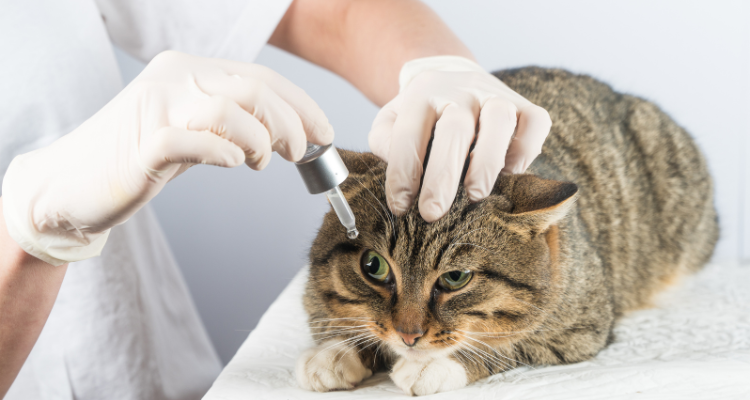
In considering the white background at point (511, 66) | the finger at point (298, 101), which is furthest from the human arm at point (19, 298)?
the white background at point (511, 66)

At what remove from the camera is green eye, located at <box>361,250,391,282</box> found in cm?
93

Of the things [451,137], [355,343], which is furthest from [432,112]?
[355,343]

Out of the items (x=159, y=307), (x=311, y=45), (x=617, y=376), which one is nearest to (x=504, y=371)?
(x=617, y=376)

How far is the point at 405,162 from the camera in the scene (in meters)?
0.89

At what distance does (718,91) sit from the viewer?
2.27 m

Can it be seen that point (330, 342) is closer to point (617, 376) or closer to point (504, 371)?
point (504, 371)

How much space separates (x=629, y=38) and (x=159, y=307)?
220cm

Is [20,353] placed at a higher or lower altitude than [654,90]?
lower

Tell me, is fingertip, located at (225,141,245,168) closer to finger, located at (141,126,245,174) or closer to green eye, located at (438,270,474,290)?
finger, located at (141,126,245,174)

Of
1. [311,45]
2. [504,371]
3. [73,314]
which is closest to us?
[504,371]

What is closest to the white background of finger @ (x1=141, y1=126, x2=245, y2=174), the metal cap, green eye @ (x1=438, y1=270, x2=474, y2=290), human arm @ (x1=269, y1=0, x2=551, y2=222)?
human arm @ (x1=269, y1=0, x2=551, y2=222)

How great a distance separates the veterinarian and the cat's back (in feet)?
1.07

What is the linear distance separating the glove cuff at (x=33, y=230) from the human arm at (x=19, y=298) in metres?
0.04

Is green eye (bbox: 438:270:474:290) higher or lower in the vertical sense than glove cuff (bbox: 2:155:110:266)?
higher
